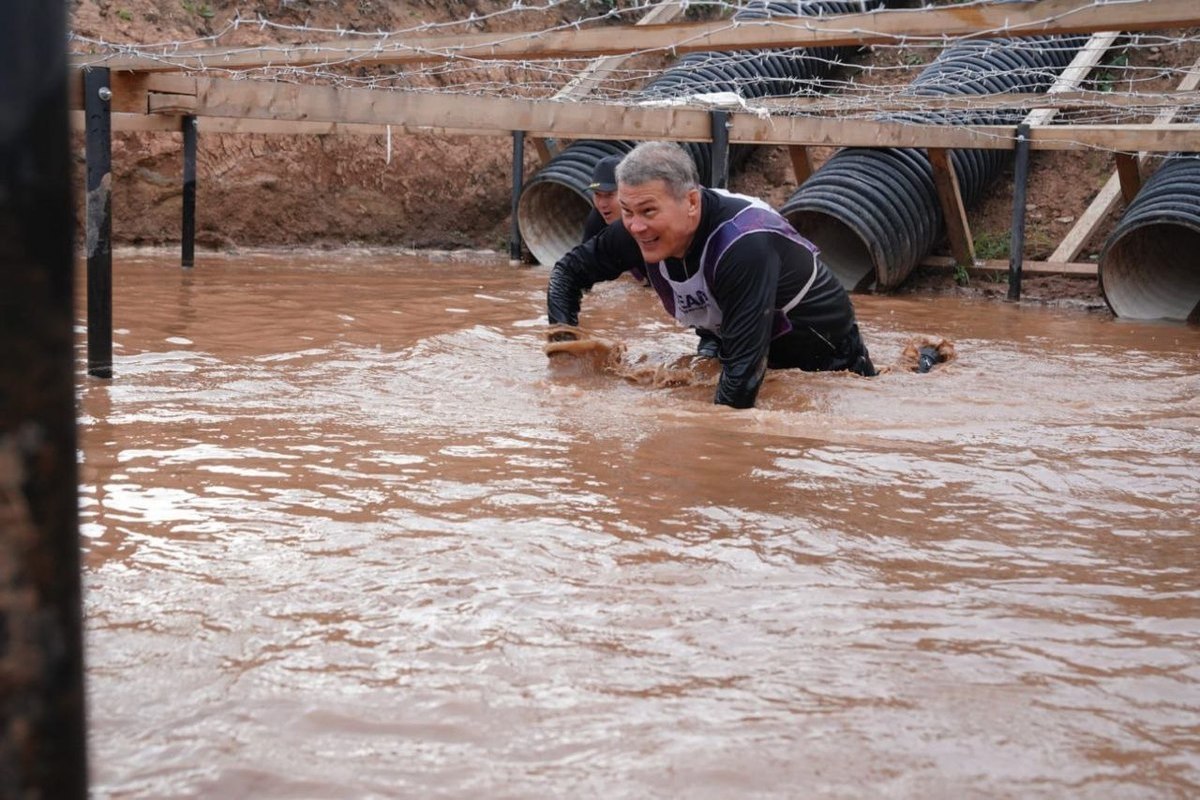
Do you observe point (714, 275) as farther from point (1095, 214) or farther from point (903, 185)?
point (1095, 214)

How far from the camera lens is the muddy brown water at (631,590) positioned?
211 cm

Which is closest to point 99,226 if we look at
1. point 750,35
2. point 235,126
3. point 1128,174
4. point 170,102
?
point 170,102

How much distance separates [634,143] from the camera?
1248 cm

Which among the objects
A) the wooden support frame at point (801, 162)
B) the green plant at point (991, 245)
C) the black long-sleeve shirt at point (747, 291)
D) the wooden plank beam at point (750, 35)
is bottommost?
the black long-sleeve shirt at point (747, 291)

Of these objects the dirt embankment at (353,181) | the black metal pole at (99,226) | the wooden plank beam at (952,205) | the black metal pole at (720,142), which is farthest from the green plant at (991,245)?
the black metal pole at (99,226)

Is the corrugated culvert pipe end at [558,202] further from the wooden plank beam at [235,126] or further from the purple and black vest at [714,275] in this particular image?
the purple and black vest at [714,275]

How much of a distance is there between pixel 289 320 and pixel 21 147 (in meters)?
6.84

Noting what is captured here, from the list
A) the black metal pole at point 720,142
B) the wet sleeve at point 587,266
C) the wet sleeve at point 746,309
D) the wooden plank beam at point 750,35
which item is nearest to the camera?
the wet sleeve at point 746,309

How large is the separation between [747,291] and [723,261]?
15cm

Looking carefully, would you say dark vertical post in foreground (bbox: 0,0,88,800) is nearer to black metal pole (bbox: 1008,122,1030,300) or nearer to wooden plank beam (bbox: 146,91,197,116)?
wooden plank beam (bbox: 146,91,197,116)

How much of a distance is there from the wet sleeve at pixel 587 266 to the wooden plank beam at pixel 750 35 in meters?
2.32

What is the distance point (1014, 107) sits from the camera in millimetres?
9875

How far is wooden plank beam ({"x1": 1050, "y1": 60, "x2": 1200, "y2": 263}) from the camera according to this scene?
10922mm

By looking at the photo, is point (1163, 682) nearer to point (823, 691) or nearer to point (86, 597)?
point (823, 691)
